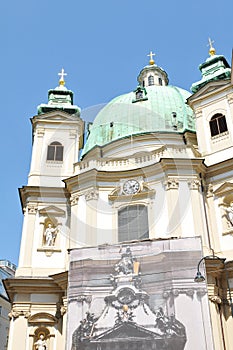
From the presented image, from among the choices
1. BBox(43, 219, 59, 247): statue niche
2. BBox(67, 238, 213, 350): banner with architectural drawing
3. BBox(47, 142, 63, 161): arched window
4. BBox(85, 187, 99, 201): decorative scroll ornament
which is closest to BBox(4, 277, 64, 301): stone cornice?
BBox(67, 238, 213, 350): banner with architectural drawing

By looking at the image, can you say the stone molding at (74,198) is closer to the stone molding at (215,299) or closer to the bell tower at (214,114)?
the bell tower at (214,114)

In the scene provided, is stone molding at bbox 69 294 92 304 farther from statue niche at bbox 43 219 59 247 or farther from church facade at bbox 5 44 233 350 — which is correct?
statue niche at bbox 43 219 59 247

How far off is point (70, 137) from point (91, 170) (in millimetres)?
4451

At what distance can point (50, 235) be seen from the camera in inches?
894

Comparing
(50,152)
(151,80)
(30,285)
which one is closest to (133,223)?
(30,285)

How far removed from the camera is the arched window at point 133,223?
21781 millimetres

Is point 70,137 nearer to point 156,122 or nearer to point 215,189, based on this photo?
point 156,122

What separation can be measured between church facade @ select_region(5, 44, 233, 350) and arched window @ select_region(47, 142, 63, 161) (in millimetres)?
87

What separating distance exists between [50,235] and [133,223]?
4245mm

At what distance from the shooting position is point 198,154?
77.4 feet

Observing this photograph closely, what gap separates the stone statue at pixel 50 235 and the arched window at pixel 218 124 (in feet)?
32.6

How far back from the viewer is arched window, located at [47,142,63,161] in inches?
1025

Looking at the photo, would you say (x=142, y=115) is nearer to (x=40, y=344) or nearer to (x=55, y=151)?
(x=55, y=151)

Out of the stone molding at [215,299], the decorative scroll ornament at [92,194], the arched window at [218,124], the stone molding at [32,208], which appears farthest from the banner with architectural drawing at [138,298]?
the arched window at [218,124]
